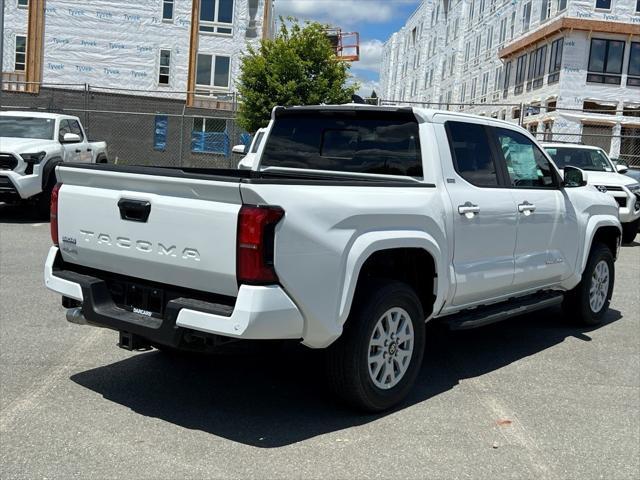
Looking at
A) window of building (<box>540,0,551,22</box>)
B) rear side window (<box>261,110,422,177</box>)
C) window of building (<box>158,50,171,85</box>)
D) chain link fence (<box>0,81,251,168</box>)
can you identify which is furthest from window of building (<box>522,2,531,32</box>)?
rear side window (<box>261,110,422,177</box>)

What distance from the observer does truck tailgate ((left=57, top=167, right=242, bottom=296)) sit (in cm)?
355

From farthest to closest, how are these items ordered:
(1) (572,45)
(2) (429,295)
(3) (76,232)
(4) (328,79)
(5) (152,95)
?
(1) (572,45)
(5) (152,95)
(4) (328,79)
(2) (429,295)
(3) (76,232)

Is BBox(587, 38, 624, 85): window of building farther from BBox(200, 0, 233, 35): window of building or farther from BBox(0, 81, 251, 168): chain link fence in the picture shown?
BBox(0, 81, 251, 168): chain link fence

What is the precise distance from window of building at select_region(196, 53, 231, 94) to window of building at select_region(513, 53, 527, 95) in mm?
18976

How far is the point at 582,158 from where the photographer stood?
13.9m

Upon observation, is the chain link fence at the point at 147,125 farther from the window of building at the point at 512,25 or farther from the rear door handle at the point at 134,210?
the rear door handle at the point at 134,210

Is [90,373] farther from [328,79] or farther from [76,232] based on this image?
[328,79]

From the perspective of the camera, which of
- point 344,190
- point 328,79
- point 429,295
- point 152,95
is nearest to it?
point 344,190

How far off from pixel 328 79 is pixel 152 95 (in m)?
9.75

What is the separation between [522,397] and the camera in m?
4.75

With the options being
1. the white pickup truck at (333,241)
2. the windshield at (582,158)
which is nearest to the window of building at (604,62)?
the windshield at (582,158)

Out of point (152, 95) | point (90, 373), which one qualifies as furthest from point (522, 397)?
point (152, 95)

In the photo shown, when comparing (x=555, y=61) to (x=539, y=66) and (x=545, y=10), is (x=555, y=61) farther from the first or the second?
(x=545, y=10)

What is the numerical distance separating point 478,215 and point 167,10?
29.1m
